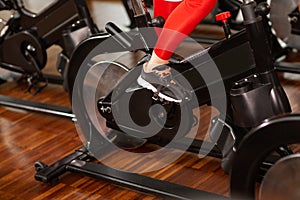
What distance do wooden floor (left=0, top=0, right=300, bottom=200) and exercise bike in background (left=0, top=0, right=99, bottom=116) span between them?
85 millimetres

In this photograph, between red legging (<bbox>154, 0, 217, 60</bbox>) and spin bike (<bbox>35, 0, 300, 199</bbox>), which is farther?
red legging (<bbox>154, 0, 217, 60</bbox>)

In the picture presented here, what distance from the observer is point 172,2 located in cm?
266

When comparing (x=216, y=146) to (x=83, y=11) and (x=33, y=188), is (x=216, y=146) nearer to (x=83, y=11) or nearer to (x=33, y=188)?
(x=33, y=188)

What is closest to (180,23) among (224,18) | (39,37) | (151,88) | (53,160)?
(224,18)

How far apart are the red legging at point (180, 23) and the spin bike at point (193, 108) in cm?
9

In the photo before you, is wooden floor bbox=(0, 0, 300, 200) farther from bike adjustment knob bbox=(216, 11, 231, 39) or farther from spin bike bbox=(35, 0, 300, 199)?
bike adjustment knob bbox=(216, 11, 231, 39)

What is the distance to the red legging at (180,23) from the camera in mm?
2389

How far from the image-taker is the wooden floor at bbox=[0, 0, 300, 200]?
280cm

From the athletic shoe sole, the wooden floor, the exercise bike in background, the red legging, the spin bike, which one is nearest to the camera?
the spin bike

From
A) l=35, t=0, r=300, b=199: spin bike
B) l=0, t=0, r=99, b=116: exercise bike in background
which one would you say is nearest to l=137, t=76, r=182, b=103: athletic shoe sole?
l=35, t=0, r=300, b=199: spin bike

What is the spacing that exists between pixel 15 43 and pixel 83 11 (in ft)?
1.88

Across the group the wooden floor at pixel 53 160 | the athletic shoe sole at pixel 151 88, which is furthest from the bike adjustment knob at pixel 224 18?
the wooden floor at pixel 53 160

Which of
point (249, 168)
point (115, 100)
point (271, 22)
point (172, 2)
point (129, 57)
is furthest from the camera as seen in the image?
point (129, 57)

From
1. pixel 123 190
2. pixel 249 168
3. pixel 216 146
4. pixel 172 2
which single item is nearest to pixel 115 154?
pixel 123 190
